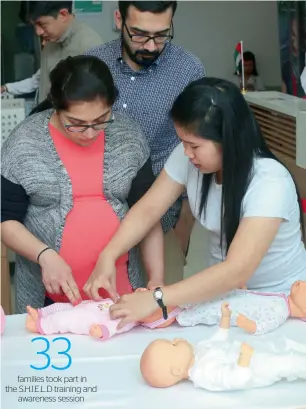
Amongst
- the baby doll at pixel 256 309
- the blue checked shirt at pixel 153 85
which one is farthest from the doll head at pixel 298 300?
the blue checked shirt at pixel 153 85

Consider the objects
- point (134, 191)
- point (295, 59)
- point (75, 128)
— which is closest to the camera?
point (75, 128)

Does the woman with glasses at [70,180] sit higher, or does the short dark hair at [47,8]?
the short dark hair at [47,8]

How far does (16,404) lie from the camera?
3.52ft

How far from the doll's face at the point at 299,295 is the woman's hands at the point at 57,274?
0.46 m

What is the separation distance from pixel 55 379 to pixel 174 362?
0.22 metres

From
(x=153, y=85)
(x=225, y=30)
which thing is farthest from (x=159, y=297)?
(x=225, y=30)

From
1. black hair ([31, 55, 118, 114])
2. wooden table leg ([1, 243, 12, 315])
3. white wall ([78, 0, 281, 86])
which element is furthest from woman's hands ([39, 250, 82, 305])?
white wall ([78, 0, 281, 86])

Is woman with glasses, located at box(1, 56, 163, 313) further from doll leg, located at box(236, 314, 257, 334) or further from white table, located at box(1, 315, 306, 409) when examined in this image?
doll leg, located at box(236, 314, 257, 334)

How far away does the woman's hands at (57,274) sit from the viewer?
56.1 inches

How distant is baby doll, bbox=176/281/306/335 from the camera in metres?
1.29

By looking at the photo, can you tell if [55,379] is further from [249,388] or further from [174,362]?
[249,388]

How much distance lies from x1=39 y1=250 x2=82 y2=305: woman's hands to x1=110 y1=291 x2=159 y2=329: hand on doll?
177mm

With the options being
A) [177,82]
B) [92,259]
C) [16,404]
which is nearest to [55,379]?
[16,404]

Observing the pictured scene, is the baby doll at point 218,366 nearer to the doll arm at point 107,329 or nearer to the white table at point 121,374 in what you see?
the white table at point 121,374
